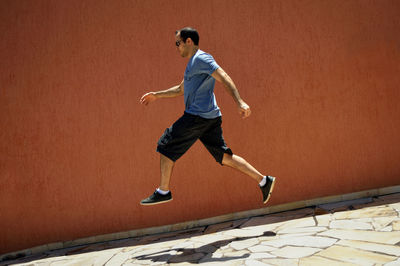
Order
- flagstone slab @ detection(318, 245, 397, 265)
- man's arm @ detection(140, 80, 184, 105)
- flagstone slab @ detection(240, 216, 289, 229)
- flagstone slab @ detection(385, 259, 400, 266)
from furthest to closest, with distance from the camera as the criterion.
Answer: flagstone slab @ detection(240, 216, 289, 229), man's arm @ detection(140, 80, 184, 105), flagstone slab @ detection(318, 245, 397, 265), flagstone slab @ detection(385, 259, 400, 266)

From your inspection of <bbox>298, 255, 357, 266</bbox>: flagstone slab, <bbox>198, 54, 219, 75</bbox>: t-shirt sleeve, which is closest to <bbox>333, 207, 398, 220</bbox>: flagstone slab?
<bbox>298, 255, 357, 266</bbox>: flagstone slab

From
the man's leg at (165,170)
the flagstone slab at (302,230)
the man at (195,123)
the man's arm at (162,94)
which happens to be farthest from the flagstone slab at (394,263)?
the man's arm at (162,94)

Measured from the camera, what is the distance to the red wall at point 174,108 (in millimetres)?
3910

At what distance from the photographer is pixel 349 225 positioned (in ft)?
9.86

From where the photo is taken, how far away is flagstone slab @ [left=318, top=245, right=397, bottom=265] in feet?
7.22

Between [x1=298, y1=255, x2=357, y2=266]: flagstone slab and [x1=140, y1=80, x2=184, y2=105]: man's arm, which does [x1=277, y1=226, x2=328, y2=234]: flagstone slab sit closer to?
[x1=298, y1=255, x2=357, y2=266]: flagstone slab

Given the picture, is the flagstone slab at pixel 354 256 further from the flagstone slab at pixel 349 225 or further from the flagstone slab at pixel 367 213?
the flagstone slab at pixel 367 213

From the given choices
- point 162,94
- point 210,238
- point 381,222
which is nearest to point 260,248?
point 210,238

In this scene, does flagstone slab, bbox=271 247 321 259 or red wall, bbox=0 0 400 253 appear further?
red wall, bbox=0 0 400 253

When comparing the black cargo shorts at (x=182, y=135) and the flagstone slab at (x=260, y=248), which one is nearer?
the flagstone slab at (x=260, y=248)

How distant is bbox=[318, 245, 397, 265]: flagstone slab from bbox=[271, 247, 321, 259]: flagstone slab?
0.25ft

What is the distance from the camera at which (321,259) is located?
234cm

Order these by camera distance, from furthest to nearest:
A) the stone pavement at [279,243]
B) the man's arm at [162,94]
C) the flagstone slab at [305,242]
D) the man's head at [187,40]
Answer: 1. the man's arm at [162,94]
2. the man's head at [187,40]
3. the flagstone slab at [305,242]
4. the stone pavement at [279,243]

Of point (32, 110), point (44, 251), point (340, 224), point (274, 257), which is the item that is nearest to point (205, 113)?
point (274, 257)
